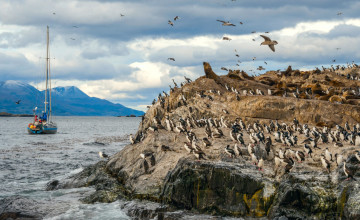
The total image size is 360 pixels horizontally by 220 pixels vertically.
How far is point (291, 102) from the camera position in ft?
110

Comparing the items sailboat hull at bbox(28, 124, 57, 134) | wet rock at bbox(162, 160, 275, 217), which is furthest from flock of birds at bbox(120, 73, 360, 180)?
sailboat hull at bbox(28, 124, 57, 134)

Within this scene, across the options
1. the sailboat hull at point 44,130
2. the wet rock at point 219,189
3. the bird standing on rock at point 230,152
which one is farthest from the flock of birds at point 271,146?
the sailboat hull at point 44,130

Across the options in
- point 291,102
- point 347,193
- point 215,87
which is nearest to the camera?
point 347,193

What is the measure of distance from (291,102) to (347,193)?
758 inches

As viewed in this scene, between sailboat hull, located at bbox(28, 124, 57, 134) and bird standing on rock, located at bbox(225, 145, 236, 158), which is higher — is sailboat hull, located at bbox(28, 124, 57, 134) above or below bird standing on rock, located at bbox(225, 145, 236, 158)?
below

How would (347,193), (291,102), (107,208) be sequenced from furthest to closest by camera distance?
(291,102) → (107,208) → (347,193)

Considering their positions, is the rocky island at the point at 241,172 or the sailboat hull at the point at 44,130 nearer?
the rocky island at the point at 241,172

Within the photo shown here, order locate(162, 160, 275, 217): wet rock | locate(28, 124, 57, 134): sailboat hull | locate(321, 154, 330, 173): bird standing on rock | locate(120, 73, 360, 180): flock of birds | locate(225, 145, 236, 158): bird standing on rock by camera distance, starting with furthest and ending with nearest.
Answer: locate(28, 124, 57, 134): sailboat hull
locate(225, 145, 236, 158): bird standing on rock
locate(120, 73, 360, 180): flock of birds
locate(321, 154, 330, 173): bird standing on rock
locate(162, 160, 275, 217): wet rock

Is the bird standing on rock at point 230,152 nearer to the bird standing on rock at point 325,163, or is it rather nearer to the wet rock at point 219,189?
the wet rock at point 219,189

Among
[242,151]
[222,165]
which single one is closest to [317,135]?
[242,151]

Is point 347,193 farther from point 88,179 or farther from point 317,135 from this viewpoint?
point 88,179

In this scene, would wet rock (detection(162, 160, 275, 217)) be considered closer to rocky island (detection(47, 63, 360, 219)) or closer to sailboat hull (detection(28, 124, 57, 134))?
rocky island (detection(47, 63, 360, 219))

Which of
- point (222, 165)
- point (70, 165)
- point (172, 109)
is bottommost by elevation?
point (70, 165)

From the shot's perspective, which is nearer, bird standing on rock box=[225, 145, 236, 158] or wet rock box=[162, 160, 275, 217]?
wet rock box=[162, 160, 275, 217]
